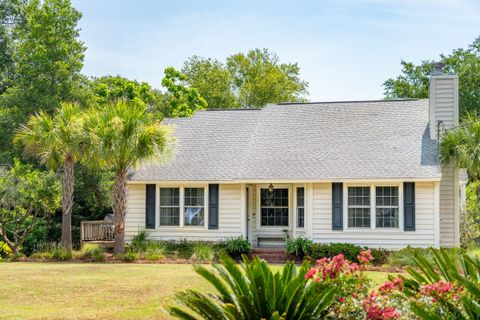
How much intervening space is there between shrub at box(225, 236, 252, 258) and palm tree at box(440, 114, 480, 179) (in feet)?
21.6

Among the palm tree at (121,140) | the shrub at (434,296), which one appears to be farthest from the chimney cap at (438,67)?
Answer: the shrub at (434,296)

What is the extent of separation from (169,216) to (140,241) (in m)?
1.35

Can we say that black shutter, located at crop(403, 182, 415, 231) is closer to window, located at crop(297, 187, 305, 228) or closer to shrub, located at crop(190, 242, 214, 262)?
window, located at crop(297, 187, 305, 228)

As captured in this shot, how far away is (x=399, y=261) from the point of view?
17.8 meters

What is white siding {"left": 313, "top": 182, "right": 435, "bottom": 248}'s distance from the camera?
1947 cm

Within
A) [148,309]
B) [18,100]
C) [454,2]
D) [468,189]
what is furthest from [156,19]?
[148,309]

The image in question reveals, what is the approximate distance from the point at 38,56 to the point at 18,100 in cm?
228

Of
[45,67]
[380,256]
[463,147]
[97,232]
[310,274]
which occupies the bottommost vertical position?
[380,256]

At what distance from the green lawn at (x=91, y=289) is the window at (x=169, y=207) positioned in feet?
12.0

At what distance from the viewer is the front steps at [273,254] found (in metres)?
19.8

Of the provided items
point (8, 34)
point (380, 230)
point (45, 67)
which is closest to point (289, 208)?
point (380, 230)

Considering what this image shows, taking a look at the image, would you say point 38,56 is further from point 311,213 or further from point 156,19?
point 311,213

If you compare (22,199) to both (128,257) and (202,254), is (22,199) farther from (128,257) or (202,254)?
(202,254)

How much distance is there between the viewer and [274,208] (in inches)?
863
